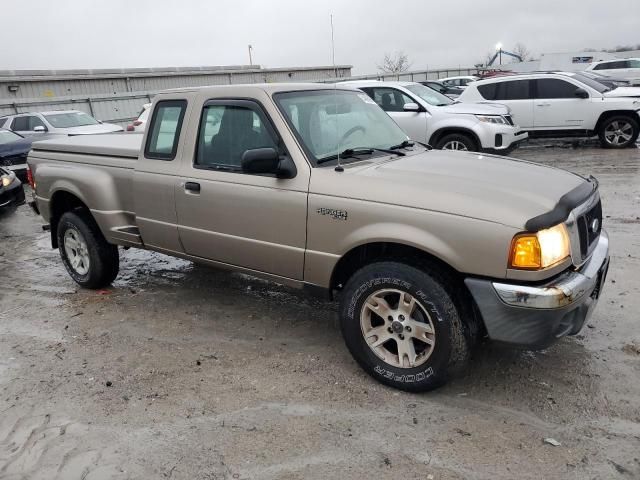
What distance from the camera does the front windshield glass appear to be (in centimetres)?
375

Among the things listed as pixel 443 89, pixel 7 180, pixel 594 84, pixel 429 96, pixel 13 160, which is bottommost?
pixel 7 180

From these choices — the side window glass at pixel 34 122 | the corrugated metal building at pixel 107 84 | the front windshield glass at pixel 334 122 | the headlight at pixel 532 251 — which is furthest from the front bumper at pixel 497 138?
the corrugated metal building at pixel 107 84

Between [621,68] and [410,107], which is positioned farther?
[621,68]

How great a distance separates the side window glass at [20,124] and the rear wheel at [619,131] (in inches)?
587

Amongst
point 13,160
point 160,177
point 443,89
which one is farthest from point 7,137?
point 443,89

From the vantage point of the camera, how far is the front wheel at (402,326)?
307 cm

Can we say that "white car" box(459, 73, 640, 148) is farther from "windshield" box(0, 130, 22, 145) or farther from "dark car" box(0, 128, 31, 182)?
"windshield" box(0, 130, 22, 145)

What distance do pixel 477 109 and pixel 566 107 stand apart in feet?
8.65

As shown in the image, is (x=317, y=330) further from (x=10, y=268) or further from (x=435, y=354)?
(x=10, y=268)

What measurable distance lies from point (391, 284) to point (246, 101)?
5.80ft

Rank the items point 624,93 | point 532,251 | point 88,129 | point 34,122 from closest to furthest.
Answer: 1. point 532,251
2. point 624,93
3. point 88,129
4. point 34,122

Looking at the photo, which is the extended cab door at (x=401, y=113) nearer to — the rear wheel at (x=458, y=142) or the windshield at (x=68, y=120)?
the rear wheel at (x=458, y=142)

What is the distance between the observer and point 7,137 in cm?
1293

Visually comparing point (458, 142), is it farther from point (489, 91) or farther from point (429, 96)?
point (489, 91)
